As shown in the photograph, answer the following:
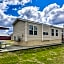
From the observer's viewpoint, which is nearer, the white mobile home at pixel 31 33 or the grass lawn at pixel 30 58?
the grass lawn at pixel 30 58

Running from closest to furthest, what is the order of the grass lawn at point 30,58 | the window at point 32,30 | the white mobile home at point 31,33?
the grass lawn at point 30,58
the white mobile home at point 31,33
the window at point 32,30

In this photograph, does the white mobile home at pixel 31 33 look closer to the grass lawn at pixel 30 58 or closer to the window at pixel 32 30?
the window at pixel 32 30

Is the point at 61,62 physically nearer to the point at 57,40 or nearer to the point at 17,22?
the point at 17,22

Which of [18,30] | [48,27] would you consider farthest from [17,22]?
[48,27]

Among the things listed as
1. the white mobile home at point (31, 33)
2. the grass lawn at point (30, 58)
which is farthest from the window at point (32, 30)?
the grass lawn at point (30, 58)

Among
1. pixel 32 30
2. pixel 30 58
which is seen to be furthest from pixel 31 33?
pixel 30 58

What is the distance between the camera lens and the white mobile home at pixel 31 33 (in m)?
21.4

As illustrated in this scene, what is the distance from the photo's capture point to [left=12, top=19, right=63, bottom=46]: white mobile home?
21.4m

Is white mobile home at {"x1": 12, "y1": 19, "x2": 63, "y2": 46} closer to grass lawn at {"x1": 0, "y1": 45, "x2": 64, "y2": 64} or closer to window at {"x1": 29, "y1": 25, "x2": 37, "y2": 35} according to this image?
window at {"x1": 29, "y1": 25, "x2": 37, "y2": 35}

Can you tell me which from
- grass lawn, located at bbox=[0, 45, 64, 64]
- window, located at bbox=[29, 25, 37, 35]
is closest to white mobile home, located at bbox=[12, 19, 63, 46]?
window, located at bbox=[29, 25, 37, 35]

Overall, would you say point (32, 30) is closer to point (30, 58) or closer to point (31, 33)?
point (31, 33)

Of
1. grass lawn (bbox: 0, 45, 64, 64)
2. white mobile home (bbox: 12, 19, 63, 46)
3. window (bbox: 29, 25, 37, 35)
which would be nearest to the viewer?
grass lawn (bbox: 0, 45, 64, 64)

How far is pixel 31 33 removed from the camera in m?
21.9

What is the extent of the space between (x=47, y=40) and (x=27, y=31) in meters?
4.90
